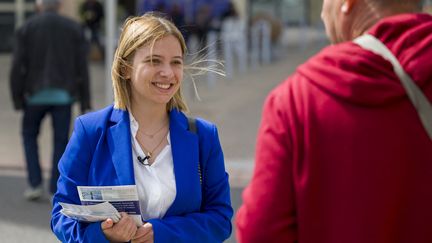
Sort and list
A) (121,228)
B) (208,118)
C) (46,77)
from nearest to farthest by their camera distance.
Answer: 1. (121,228)
2. (46,77)
3. (208,118)

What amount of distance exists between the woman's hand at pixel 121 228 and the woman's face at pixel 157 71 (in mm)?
465

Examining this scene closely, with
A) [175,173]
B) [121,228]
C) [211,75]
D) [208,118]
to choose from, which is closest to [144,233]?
[121,228]

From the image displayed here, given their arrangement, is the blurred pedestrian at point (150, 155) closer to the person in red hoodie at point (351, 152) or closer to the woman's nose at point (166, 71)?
the woman's nose at point (166, 71)

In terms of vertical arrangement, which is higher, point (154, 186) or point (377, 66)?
point (377, 66)

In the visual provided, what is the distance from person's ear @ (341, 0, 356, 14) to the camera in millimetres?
2348

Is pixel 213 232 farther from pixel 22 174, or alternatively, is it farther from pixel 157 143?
pixel 22 174

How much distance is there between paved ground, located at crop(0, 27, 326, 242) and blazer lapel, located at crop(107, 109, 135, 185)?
13.1 feet

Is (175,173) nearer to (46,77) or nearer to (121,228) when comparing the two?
(121,228)

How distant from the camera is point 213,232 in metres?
3.52

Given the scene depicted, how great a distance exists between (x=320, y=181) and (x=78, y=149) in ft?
4.37

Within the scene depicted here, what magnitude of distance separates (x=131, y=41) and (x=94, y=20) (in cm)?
1881

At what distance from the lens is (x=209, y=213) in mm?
3510

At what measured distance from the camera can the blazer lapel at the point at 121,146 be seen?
331 cm

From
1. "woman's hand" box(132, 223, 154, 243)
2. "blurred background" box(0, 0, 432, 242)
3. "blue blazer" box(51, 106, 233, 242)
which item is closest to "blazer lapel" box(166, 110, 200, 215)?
"blue blazer" box(51, 106, 233, 242)
